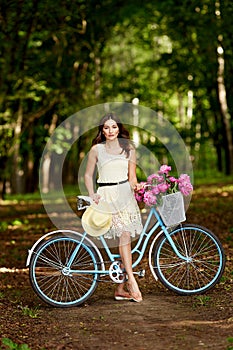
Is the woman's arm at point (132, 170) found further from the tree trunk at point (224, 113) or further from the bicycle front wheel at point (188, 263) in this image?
the tree trunk at point (224, 113)

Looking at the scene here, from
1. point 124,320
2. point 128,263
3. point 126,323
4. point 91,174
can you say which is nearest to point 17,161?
point 91,174

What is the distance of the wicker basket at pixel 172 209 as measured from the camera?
8250mm

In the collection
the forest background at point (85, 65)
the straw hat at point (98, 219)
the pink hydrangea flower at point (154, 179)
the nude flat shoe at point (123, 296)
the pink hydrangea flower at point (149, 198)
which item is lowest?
the nude flat shoe at point (123, 296)

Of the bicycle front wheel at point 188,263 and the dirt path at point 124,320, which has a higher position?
the bicycle front wheel at point 188,263

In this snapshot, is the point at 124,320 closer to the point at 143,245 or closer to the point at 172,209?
the point at 143,245

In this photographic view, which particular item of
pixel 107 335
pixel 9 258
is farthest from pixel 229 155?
pixel 107 335

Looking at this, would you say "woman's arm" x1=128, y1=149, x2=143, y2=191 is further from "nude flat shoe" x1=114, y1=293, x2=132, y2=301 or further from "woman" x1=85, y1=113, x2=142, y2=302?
"nude flat shoe" x1=114, y1=293, x2=132, y2=301

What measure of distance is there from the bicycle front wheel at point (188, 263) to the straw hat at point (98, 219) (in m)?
0.66

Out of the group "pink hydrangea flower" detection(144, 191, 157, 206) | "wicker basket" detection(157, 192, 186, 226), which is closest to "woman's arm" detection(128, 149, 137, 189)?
"pink hydrangea flower" detection(144, 191, 157, 206)

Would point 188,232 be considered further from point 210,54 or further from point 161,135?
point 161,135

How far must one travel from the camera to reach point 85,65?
31.3 m

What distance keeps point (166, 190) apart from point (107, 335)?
218cm

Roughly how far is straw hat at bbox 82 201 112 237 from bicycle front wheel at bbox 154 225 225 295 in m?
0.66

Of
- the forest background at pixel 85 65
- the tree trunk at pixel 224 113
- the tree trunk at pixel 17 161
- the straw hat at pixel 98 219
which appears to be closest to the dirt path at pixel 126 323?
the straw hat at pixel 98 219
